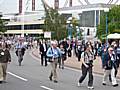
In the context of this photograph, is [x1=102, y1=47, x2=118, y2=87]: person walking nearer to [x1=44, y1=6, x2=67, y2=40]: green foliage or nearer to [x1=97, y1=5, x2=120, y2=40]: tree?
[x1=44, y1=6, x2=67, y2=40]: green foliage

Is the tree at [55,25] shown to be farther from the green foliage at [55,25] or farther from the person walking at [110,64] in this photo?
the person walking at [110,64]

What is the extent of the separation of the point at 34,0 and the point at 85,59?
124311 mm

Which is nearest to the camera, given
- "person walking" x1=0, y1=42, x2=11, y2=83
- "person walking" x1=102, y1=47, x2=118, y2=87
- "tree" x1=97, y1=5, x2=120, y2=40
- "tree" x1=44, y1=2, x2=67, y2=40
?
"person walking" x1=102, y1=47, x2=118, y2=87

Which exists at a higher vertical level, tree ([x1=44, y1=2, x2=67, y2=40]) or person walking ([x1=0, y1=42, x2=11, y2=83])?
person walking ([x1=0, y1=42, x2=11, y2=83])

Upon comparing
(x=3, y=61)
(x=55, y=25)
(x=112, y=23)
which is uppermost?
(x=3, y=61)

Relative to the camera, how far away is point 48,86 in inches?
624

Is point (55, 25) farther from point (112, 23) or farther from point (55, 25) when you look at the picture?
point (112, 23)

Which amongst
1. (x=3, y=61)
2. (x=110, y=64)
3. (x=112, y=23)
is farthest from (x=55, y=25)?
(x=110, y=64)

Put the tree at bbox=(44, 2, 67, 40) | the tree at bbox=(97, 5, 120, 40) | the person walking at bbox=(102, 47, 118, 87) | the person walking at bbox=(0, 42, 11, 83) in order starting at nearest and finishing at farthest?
the person walking at bbox=(102, 47, 118, 87)
the person walking at bbox=(0, 42, 11, 83)
the tree at bbox=(44, 2, 67, 40)
the tree at bbox=(97, 5, 120, 40)

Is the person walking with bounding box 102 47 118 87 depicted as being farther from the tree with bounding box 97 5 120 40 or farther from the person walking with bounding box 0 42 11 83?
the tree with bounding box 97 5 120 40

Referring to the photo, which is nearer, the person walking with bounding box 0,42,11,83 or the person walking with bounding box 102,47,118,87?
the person walking with bounding box 102,47,118,87

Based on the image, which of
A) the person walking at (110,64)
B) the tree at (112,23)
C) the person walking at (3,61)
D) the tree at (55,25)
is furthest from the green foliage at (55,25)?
the person walking at (110,64)

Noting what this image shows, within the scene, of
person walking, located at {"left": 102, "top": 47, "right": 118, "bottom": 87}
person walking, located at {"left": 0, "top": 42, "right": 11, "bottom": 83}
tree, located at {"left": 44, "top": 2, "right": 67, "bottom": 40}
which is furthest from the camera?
tree, located at {"left": 44, "top": 2, "right": 67, "bottom": 40}

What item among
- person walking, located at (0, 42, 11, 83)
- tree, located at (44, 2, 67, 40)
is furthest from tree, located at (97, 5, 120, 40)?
person walking, located at (0, 42, 11, 83)
